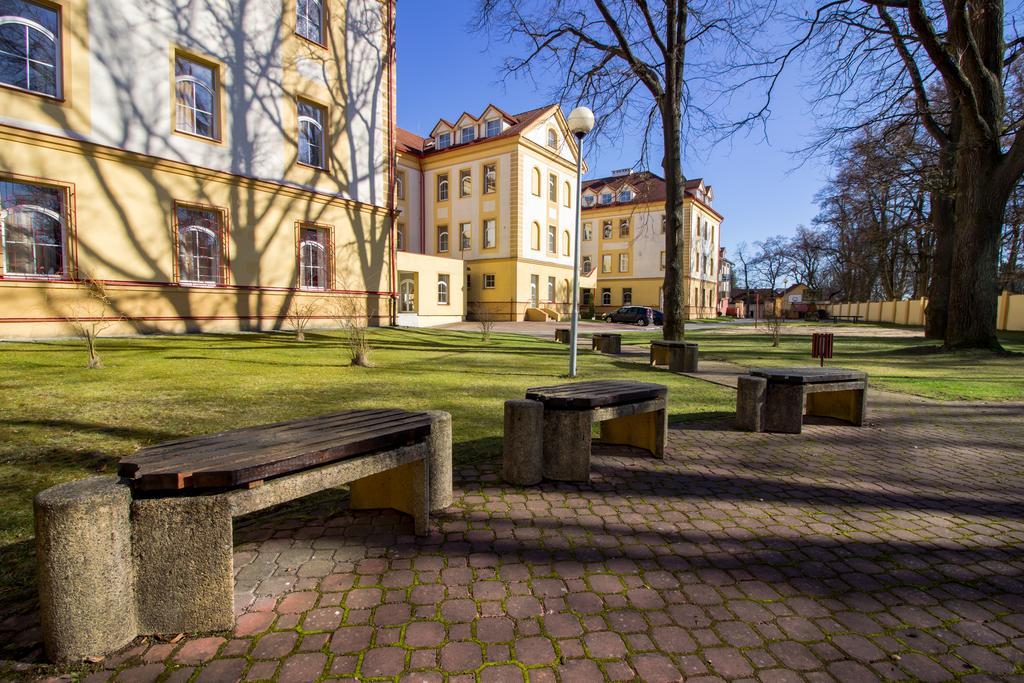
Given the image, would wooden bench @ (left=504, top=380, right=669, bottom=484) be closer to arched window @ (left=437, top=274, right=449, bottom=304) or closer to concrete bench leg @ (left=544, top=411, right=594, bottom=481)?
concrete bench leg @ (left=544, top=411, right=594, bottom=481)

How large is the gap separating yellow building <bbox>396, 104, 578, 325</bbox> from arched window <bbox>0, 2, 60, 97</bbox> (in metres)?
23.2

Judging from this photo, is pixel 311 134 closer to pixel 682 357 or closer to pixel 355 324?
pixel 355 324

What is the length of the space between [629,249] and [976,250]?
38040mm

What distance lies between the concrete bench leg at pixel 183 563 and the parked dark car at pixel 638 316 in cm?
3383

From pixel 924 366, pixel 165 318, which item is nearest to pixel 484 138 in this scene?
pixel 165 318

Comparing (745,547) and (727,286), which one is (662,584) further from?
(727,286)

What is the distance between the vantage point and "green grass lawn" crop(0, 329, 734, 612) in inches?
152

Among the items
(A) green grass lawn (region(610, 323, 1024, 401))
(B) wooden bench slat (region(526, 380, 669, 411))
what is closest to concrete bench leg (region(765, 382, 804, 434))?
(B) wooden bench slat (region(526, 380, 669, 411))

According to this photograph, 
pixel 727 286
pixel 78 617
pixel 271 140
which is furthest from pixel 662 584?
pixel 727 286

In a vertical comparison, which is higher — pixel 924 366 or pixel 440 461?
pixel 440 461

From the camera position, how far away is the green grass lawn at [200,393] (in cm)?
387

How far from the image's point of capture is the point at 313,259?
18.3 meters

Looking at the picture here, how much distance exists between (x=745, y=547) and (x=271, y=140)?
59.2ft

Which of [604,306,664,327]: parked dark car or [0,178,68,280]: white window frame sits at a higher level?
[0,178,68,280]: white window frame
